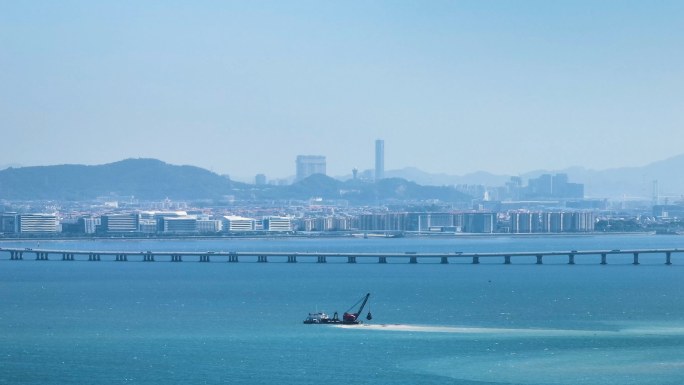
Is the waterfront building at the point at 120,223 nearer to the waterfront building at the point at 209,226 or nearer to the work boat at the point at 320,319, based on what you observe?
the waterfront building at the point at 209,226

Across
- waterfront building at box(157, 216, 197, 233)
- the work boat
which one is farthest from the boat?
waterfront building at box(157, 216, 197, 233)

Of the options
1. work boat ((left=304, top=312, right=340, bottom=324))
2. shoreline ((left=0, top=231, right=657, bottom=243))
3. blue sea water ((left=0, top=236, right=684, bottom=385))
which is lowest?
shoreline ((left=0, top=231, right=657, bottom=243))

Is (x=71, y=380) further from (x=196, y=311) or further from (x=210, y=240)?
(x=210, y=240)

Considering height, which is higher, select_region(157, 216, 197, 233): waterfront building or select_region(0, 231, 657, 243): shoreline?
select_region(157, 216, 197, 233): waterfront building

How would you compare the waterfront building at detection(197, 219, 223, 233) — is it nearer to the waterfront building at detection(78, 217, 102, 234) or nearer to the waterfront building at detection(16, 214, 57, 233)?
the waterfront building at detection(78, 217, 102, 234)

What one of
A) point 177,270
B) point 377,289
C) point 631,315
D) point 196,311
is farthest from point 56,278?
point 631,315

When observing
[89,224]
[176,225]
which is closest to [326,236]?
[176,225]
